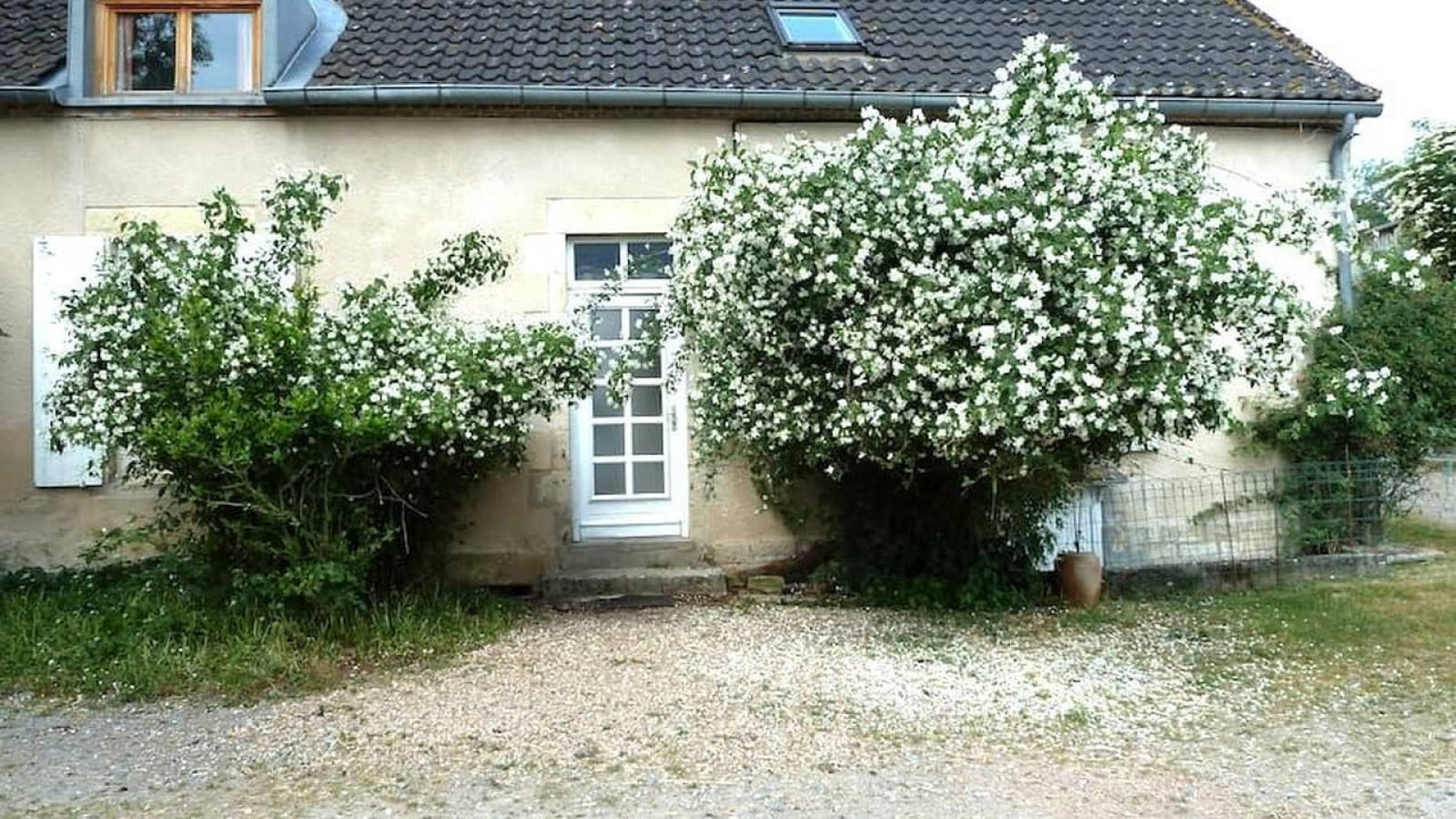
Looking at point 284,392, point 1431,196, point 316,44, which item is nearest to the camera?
point 284,392

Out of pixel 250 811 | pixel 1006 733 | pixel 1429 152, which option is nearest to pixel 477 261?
pixel 250 811

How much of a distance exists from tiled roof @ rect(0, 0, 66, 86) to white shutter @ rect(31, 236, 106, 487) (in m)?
1.13

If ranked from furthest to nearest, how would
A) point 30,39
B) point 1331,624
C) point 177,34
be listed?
point 30,39, point 177,34, point 1331,624

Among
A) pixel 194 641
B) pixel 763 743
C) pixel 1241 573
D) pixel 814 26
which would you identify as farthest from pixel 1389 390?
pixel 194 641

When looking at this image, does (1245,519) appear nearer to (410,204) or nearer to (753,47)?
(753,47)

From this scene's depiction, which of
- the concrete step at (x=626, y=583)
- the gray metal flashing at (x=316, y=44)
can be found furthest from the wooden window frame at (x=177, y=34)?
the concrete step at (x=626, y=583)

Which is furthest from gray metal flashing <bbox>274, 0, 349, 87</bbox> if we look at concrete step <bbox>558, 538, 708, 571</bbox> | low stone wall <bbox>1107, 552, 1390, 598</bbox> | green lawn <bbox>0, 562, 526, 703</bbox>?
low stone wall <bbox>1107, 552, 1390, 598</bbox>

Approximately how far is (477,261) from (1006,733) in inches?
156

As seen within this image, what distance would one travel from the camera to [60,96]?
7.23 meters

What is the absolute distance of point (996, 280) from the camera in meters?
5.10

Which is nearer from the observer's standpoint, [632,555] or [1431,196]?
[632,555]

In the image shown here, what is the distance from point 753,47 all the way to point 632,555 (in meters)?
3.84

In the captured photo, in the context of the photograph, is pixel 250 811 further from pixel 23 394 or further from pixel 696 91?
pixel 696 91

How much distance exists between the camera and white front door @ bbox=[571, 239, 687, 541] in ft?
24.9
